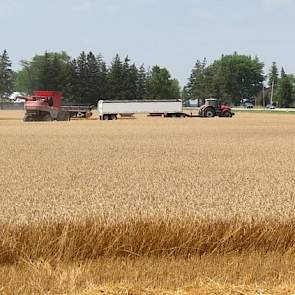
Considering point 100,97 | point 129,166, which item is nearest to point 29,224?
point 129,166

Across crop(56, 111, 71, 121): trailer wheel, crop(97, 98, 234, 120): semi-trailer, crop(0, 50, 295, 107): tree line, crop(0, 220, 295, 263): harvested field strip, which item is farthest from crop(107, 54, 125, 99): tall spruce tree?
crop(0, 220, 295, 263): harvested field strip

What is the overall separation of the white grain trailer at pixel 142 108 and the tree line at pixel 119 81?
65.4m

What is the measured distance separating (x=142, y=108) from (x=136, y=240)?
72579 mm

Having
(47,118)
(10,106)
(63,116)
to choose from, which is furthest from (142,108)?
(10,106)

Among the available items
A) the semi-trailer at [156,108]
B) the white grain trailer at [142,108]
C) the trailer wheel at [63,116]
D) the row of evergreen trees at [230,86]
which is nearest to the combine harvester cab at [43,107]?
the trailer wheel at [63,116]

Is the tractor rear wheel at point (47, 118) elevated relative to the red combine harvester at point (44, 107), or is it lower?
lower

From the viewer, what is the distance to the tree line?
147 metres

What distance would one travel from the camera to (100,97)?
14638 centimetres

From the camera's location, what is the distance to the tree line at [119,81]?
482 ft

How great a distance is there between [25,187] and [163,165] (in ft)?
23.2

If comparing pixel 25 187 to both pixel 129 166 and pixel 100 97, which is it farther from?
pixel 100 97

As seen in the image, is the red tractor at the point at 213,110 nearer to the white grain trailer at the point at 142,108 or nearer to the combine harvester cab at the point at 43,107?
the white grain trailer at the point at 142,108

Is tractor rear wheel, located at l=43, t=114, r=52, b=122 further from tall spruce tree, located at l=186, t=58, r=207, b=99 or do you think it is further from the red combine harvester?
tall spruce tree, located at l=186, t=58, r=207, b=99

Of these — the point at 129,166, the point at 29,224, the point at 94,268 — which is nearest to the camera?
the point at 94,268
